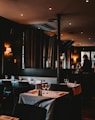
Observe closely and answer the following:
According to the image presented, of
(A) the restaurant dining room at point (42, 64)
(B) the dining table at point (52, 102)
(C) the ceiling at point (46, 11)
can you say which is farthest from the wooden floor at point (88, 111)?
(C) the ceiling at point (46, 11)

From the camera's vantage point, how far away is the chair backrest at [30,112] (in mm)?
2398

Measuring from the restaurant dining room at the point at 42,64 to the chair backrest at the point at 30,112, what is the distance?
1589mm

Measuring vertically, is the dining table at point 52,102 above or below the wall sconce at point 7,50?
below

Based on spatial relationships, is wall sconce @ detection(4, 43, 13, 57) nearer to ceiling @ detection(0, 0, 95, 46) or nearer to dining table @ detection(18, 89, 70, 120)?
ceiling @ detection(0, 0, 95, 46)

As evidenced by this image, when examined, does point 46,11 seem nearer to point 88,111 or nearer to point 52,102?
point 88,111

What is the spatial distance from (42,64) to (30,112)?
31.0 ft

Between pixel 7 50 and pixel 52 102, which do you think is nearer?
pixel 52 102

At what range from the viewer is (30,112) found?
2.50 meters

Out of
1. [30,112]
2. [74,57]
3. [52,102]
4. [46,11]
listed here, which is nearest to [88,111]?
[52,102]

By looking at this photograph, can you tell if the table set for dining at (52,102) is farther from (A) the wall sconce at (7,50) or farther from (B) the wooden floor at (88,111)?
(A) the wall sconce at (7,50)

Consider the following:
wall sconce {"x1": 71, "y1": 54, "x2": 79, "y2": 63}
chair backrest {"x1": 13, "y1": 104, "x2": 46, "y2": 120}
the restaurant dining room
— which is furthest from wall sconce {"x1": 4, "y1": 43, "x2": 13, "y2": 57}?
wall sconce {"x1": 71, "y1": 54, "x2": 79, "y2": 63}

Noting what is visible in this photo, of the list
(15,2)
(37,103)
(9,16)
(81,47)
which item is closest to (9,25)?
(9,16)

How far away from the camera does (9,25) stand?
384 inches

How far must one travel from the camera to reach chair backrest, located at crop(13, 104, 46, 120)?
2398 millimetres
